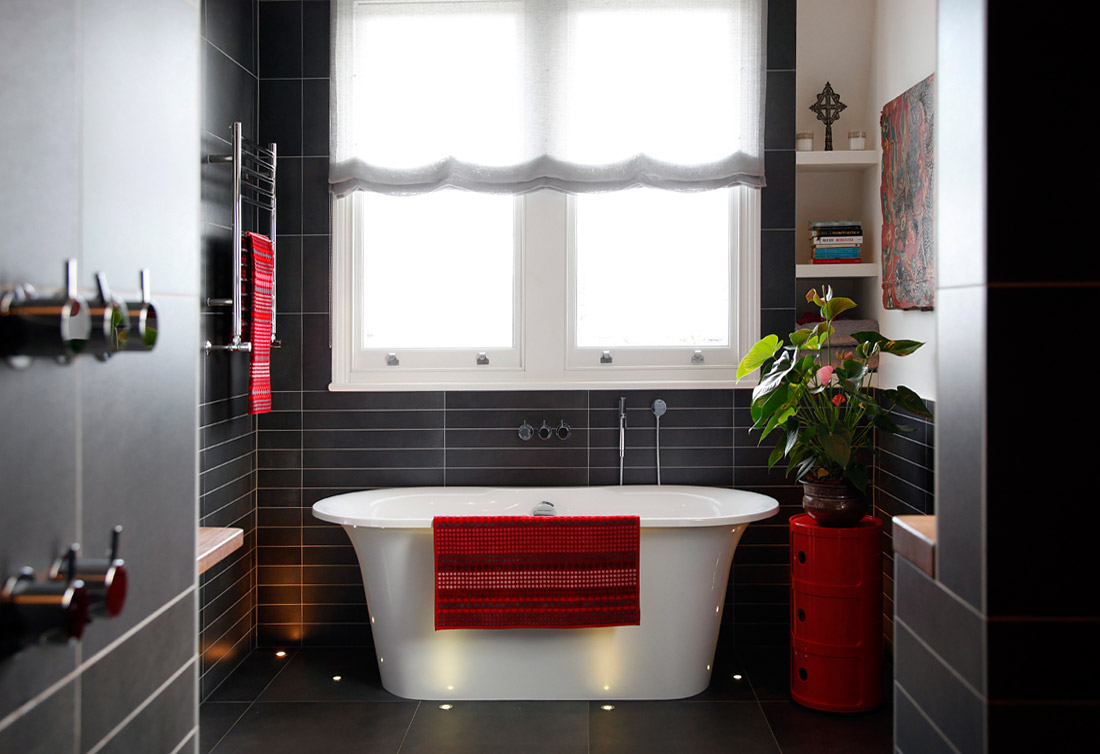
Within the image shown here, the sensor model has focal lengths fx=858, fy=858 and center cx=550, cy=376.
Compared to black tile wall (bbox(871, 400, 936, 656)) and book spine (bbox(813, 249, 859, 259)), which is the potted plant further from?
book spine (bbox(813, 249, 859, 259))

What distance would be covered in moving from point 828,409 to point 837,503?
1.08 feet

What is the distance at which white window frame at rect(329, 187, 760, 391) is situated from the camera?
144 inches

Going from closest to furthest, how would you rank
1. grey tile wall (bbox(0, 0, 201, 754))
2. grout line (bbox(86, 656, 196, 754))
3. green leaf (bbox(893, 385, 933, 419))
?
grey tile wall (bbox(0, 0, 201, 754)) < grout line (bbox(86, 656, 196, 754)) < green leaf (bbox(893, 385, 933, 419))

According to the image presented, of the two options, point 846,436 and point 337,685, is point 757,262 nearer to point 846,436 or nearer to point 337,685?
point 846,436

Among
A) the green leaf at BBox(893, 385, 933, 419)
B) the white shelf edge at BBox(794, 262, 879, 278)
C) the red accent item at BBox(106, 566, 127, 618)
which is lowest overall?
the red accent item at BBox(106, 566, 127, 618)

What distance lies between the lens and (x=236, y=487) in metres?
3.46

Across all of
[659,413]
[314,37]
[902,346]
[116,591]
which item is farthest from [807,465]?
[314,37]

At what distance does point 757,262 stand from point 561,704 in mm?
1950

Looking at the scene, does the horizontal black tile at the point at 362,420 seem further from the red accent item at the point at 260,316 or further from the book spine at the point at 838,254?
the book spine at the point at 838,254

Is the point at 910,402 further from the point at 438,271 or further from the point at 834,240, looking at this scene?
the point at 438,271

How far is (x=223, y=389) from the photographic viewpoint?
129 inches

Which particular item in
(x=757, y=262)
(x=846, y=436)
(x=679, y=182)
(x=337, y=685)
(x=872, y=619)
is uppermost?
(x=679, y=182)

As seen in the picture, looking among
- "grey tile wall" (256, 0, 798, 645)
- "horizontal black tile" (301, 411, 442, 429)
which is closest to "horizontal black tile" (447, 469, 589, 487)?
"grey tile wall" (256, 0, 798, 645)
